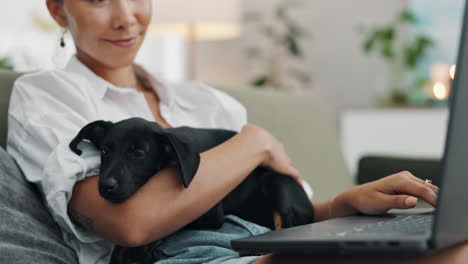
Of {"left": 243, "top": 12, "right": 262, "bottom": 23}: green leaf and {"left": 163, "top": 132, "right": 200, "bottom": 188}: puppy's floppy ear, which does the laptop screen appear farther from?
{"left": 243, "top": 12, "right": 262, "bottom": 23}: green leaf

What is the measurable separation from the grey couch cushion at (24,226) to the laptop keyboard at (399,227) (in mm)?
551

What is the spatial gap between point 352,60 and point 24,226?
408 cm

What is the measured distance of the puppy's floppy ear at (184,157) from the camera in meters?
1.11

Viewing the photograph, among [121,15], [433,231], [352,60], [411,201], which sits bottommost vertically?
[352,60]

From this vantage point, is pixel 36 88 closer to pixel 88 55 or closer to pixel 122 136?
pixel 88 55

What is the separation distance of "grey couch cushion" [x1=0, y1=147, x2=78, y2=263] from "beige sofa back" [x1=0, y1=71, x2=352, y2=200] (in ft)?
2.86

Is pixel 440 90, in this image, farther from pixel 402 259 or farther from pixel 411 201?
pixel 402 259

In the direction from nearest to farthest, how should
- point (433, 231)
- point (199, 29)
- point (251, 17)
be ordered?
point (433, 231), point (199, 29), point (251, 17)

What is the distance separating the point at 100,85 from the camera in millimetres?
1388

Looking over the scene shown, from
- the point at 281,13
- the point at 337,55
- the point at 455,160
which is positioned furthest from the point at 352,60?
the point at 455,160

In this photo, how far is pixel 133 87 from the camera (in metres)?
1.55

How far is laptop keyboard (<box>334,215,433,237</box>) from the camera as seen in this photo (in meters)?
0.89

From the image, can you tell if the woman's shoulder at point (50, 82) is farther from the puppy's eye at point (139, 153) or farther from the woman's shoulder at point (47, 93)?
the puppy's eye at point (139, 153)

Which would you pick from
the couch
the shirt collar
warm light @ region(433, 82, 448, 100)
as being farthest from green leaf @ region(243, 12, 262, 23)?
the shirt collar
